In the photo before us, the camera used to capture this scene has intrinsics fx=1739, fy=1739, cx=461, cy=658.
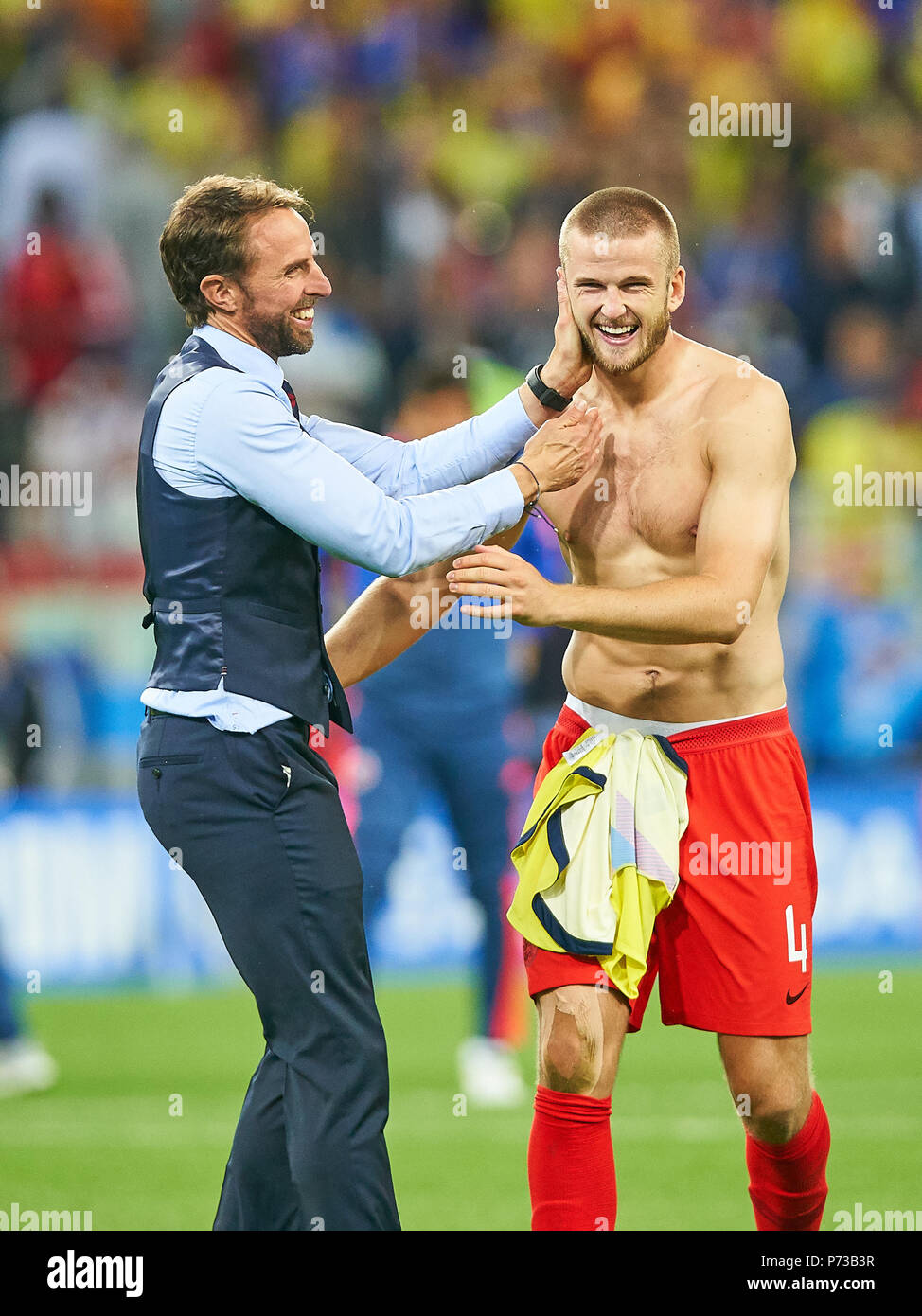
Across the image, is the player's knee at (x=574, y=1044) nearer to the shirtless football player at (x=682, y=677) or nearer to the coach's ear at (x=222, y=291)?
the shirtless football player at (x=682, y=677)

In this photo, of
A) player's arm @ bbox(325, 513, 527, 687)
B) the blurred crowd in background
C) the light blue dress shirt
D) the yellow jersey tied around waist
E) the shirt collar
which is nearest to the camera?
the light blue dress shirt

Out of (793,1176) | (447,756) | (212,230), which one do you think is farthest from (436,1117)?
(212,230)

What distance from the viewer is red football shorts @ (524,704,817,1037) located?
3.83m

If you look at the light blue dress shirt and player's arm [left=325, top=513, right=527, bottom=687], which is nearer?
the light blue dress shirt

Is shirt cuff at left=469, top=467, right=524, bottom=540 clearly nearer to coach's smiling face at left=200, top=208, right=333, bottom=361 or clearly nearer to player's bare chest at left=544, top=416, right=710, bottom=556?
player's bare chest at left=544, top=416, right=710, bottom=556

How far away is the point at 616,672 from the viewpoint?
3.99 metres

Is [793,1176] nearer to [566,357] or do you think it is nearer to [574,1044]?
[574,1044]

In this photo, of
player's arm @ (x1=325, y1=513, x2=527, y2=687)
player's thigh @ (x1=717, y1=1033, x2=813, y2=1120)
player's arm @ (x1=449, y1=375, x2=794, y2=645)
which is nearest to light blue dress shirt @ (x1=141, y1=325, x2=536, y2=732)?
player's arm @ (x1=449, y1=375, x2=794, y2=645)

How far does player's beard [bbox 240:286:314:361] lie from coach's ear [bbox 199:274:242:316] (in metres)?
0.02

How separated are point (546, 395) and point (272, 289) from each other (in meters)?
0.70

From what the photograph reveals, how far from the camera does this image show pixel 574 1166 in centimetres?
364
